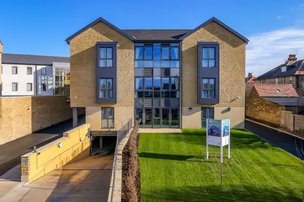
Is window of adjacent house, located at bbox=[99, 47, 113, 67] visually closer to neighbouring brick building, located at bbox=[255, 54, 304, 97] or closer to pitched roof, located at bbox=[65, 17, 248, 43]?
pitched roof, located at bbox=[65, 17, 248, 43]

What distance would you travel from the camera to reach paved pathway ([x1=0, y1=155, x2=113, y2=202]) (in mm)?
12648

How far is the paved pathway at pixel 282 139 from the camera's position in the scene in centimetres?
1922

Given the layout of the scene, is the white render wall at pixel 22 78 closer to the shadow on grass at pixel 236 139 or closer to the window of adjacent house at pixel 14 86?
the window of adjacent house at pixel 14 86

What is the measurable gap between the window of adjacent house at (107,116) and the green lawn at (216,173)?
22.8 ft

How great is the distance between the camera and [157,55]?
1076 inches

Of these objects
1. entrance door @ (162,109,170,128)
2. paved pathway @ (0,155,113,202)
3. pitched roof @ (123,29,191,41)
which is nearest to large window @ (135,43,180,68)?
pitched roof @ (123,29,191,41)

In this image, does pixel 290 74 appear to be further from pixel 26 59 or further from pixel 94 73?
pixel 26 59

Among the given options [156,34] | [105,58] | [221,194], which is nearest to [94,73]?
[105,58]

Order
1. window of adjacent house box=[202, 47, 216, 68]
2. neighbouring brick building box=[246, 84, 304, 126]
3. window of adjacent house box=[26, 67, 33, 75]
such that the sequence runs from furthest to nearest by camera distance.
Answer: window of adjacent house box=[26, 67, 33, 75] < neighbouring brick building box=[246, 84, 304, 126] < window of adjacent house box=[202, 47, 216, 68]

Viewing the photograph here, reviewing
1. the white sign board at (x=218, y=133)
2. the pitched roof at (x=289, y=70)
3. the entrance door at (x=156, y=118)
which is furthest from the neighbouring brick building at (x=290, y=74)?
the white sign board at (x=218, y=133)

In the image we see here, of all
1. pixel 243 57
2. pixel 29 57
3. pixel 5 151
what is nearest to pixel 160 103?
pixel 243 57

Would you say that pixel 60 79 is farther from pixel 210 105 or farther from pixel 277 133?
pixel 277 133

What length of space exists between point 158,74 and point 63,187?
15.3 meters

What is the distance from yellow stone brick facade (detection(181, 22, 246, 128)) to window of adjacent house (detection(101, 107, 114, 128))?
6.37 metres
